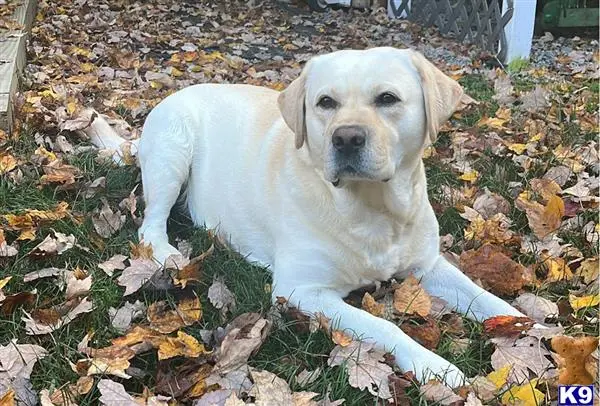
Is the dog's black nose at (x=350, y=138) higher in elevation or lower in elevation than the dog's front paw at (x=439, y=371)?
higher

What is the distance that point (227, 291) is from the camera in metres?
2.82

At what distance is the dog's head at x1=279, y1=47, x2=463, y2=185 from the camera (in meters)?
2.54

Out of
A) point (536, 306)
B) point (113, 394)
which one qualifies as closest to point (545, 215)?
point (536, 306)

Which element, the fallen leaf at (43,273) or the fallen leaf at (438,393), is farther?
the fallen leaf at (43,273)

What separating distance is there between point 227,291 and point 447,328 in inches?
34.1

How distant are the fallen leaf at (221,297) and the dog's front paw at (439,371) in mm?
789

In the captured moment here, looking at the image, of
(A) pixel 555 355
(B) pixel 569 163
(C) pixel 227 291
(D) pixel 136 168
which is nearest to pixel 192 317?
(C) pixel 227 291

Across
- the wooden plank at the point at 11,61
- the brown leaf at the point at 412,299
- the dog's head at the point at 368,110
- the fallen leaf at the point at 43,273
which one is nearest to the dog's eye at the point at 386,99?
the dog's head at the point at 368,110

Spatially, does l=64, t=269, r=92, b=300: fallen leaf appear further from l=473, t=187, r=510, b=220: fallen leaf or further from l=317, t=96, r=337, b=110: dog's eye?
l=473, t=187, r=510, b=220: fallen leaf

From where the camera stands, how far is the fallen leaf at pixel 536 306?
270 centimetres

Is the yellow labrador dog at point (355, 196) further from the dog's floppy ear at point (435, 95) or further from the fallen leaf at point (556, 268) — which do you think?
the fallen leaf at point (556, 268)

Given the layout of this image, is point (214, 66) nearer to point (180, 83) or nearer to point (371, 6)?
point (180, 83)

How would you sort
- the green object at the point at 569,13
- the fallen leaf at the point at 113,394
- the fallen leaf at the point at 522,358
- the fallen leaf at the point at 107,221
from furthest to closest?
the green object at the point at 569,13, the fallen leaf at the point at 107,221, the fallen leaf at the point at 522,358, the fallen leaf at the point at 113,394

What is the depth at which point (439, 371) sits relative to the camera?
2.27 meters
